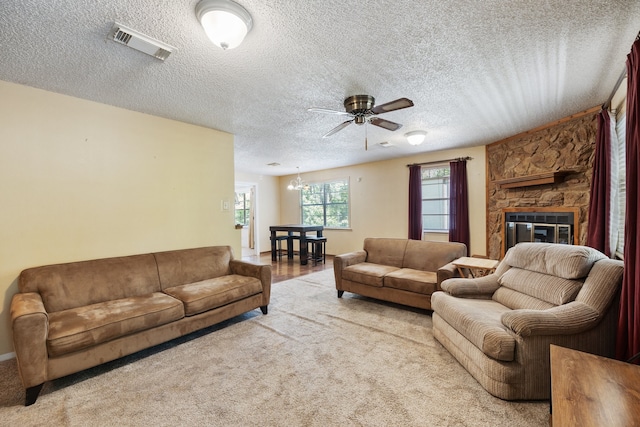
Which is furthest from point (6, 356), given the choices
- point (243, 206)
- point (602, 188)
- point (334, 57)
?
point (243, 206)

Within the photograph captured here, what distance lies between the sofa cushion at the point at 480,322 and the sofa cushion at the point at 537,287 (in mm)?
177

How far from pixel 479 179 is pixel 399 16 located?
14.3 ft

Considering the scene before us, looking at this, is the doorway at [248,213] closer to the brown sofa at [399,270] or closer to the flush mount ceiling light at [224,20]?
the brown sofa at [399,270]

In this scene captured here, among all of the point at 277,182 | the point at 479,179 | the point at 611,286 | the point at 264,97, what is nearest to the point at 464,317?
the point at 611,286

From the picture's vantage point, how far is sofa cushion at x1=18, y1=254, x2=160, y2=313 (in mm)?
2391

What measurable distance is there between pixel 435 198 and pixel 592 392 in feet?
16.8

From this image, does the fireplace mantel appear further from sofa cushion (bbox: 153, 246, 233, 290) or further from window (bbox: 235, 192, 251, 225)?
window (bbox: 235, 192, 251, 225)

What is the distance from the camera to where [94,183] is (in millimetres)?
2900

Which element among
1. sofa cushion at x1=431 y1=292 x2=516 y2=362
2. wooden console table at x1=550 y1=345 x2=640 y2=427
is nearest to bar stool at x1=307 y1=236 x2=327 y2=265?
sofa cushion at x1=431 y1=292 x2=516 y2=362

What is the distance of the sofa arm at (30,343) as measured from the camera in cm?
181

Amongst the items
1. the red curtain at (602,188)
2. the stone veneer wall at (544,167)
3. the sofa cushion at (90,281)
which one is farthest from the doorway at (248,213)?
the red curtain at (602,188)

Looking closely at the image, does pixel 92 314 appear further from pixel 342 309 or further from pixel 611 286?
pixel 611 286

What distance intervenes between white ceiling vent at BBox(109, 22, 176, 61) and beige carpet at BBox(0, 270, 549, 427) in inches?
95.1

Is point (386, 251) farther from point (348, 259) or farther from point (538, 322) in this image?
point (538, 322)
